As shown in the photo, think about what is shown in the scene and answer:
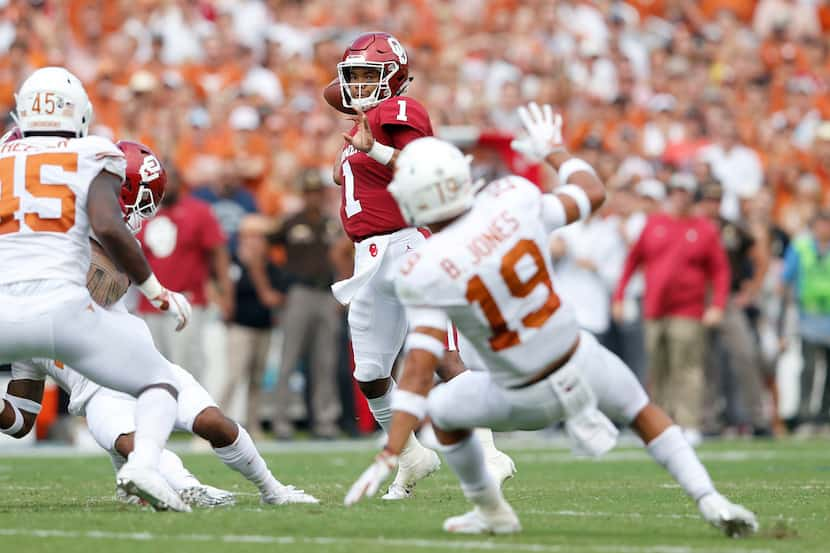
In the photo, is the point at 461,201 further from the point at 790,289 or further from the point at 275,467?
the point at 790,289

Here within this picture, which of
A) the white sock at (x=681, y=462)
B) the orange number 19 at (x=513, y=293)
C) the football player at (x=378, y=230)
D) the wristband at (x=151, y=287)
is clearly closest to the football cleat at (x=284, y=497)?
the football player at (x=378, y=230)

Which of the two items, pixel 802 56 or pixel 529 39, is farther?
pixel 802 56

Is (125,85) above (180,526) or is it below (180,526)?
above

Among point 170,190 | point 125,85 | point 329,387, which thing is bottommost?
point 329,387

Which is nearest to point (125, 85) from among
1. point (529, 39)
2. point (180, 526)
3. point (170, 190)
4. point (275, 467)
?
point (170, 190)

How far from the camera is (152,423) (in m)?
6.44

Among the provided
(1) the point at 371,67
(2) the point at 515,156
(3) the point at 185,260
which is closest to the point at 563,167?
(1) the point at 371,67

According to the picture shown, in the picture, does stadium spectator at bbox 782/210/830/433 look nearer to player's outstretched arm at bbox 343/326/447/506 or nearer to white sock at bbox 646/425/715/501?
white sock at bbox 646/425/715/501

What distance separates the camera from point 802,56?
64.9 feet

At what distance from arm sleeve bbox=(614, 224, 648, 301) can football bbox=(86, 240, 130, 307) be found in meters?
7.65

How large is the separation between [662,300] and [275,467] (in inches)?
196

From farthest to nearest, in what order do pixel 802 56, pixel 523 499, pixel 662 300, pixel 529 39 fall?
1. pixel 802 56
2. pixel 529 39
3. pixel 662 300
4. pixel 523 499

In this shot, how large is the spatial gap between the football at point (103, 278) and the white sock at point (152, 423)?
846 millimetres

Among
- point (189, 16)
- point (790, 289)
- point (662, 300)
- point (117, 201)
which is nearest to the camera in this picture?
point (117, 201)
